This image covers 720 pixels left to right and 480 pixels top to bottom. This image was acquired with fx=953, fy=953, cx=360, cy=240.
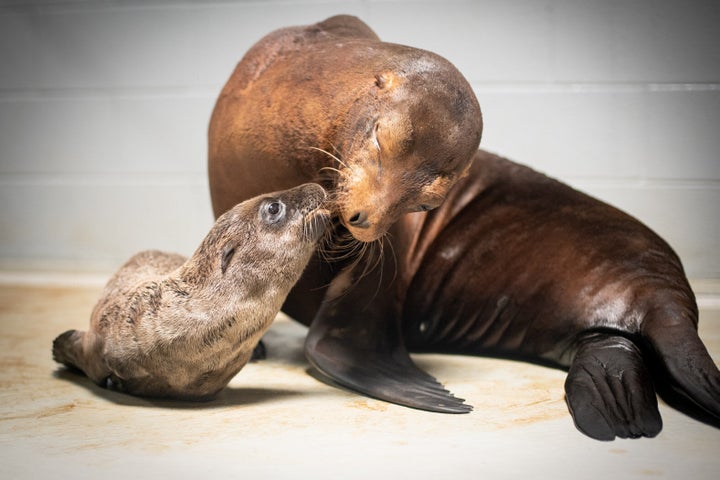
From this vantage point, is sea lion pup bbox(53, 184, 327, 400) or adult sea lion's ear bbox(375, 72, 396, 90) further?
adult sea lion's ear bbox(375, 72, 396, 90)

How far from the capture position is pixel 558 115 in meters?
5.34

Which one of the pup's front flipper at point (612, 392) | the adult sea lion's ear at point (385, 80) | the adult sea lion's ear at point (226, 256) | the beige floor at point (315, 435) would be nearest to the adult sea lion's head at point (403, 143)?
the adult sea lion's ear at point (385, 80)

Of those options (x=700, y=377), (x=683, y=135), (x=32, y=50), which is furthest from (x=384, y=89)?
(x=32, y=50)

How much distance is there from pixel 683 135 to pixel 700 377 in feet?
5.97

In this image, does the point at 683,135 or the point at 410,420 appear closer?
the point at 410,420

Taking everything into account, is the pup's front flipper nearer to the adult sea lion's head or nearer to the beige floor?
the beige floor

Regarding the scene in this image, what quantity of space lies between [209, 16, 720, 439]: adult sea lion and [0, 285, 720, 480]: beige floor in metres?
0.12

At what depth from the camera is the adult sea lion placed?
3174mm

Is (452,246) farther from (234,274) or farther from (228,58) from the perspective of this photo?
(228,58)

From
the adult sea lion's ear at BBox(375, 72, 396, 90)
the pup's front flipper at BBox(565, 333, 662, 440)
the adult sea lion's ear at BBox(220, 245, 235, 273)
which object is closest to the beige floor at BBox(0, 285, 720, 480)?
the pup's front flipper at BBox(565, 333, 662, 440)

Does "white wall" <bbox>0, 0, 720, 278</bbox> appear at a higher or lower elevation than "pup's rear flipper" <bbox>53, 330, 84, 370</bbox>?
higher

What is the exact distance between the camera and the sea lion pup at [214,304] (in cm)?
315

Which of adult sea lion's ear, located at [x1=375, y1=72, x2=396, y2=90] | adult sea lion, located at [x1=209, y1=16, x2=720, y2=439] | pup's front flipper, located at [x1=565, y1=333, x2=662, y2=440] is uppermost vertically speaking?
adult sea lion's ear, located at [x1=375, y1=72, x2=396, y2=90]

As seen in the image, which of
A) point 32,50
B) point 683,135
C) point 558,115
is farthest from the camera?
point 32,50
